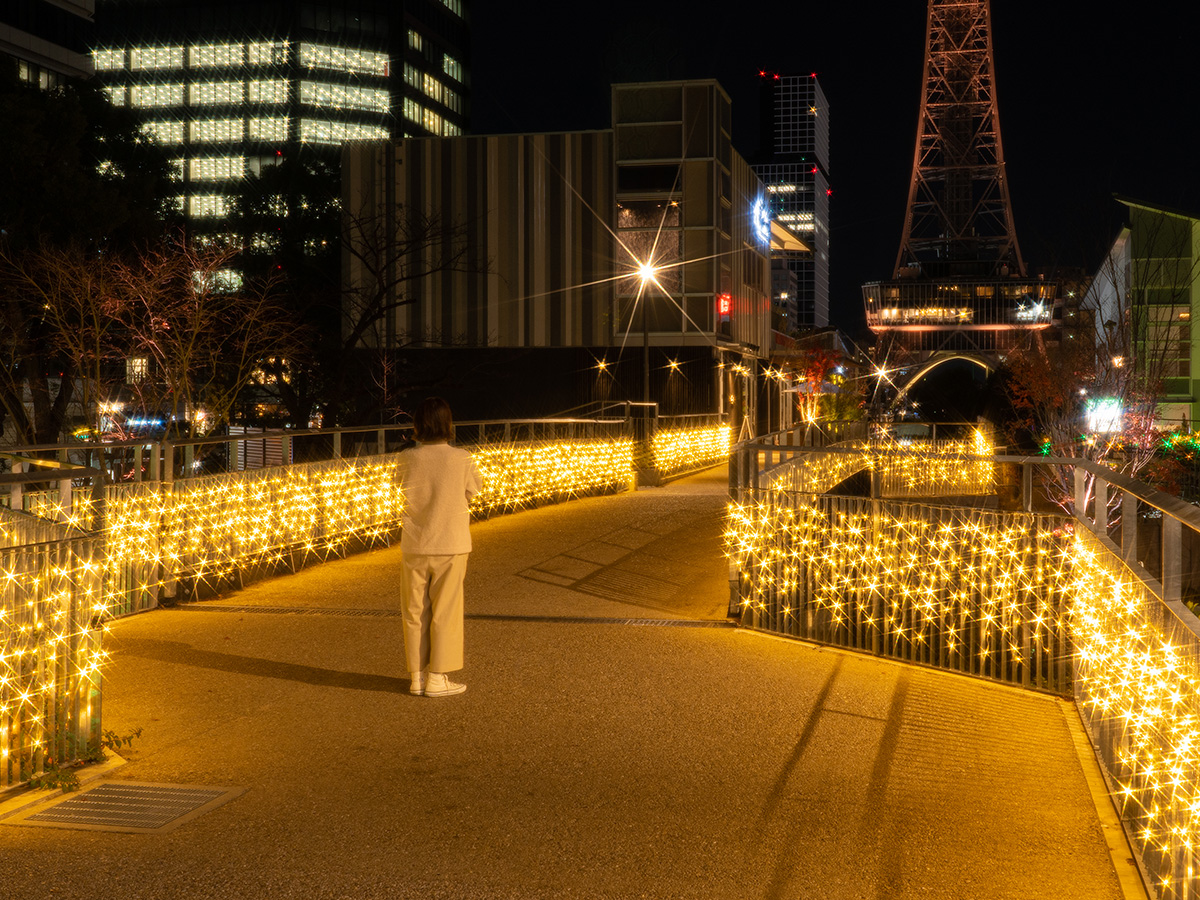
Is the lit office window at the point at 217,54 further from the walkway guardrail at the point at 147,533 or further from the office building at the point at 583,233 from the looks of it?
the walkway guardrail at the point at 147,533

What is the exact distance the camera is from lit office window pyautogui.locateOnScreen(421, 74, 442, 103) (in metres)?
108

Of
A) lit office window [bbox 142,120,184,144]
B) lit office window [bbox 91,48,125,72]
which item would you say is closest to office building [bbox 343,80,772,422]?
lit office window [bbox 142,120,184,144]

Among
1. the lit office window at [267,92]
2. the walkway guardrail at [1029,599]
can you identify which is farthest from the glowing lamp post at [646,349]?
the lit office window at [267,92]

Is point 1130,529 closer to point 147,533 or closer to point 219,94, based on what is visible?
point 147,533

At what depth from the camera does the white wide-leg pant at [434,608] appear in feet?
21.7

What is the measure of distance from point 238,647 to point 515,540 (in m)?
6.11

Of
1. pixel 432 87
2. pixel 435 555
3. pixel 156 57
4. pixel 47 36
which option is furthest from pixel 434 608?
pixel 432 87

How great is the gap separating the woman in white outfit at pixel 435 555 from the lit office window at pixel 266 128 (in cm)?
10100

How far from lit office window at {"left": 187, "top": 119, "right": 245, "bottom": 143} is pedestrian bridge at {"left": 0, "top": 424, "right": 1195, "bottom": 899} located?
322 feet

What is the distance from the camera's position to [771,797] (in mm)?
5105

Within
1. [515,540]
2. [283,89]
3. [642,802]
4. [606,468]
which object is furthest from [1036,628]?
[283,89]

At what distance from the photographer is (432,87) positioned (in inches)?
4294

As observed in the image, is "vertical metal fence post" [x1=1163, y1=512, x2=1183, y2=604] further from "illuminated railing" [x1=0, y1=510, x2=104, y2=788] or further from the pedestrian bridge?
"illuminated railing" [x1=0, y1=510, x2=104, y2=788]

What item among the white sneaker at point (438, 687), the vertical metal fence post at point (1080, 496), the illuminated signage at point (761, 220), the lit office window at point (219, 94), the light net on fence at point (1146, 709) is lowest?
the white sneaker at point (438, 687)
